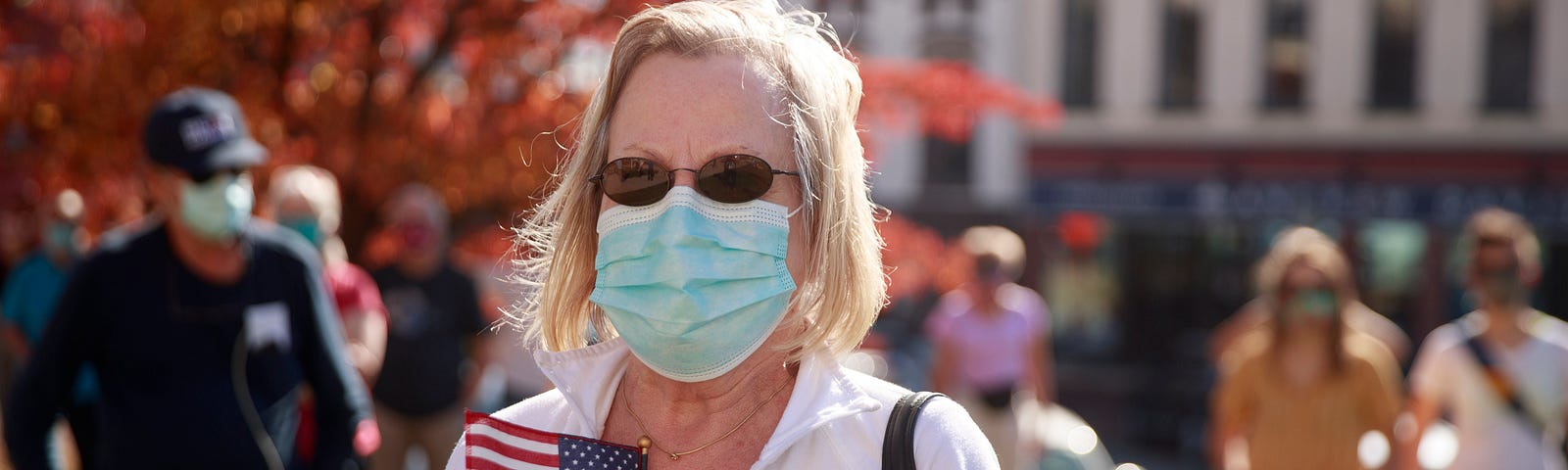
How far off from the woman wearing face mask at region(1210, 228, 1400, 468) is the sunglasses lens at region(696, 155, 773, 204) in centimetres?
408

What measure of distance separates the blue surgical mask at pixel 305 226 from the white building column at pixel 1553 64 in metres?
23.2

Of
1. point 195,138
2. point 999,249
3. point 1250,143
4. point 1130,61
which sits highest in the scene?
point 195,138

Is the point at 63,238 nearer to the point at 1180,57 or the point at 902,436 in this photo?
the point at 902,436

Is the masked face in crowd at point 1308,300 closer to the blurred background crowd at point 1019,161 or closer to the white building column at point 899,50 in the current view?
the blurred background crowd at point 1019,161

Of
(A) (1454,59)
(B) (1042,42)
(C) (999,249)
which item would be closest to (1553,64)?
(A) (1454,59)

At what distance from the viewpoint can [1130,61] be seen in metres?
27.0

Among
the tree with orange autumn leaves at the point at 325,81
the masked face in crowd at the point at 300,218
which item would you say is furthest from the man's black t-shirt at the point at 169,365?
the tree with orange autumn leaves at the point at 325,81

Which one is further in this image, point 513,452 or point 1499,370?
point 1499,370

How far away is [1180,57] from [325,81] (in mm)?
22159

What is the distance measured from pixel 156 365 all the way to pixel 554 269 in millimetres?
1607

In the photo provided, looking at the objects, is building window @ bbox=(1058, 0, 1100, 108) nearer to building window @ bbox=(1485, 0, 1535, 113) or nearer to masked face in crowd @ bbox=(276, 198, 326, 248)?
building window @ bbox=(1485, 0, 1535, 113)

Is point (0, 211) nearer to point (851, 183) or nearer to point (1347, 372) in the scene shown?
point (1347, 372)

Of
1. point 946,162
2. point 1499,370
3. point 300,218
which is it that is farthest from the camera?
point 946,162

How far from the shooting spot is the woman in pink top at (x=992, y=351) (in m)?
7.97
